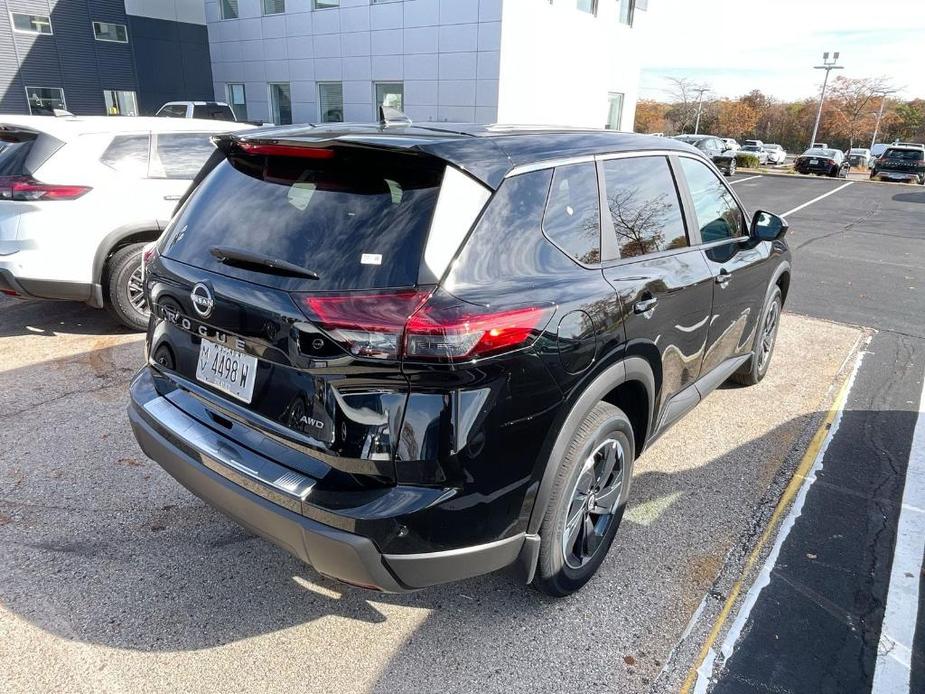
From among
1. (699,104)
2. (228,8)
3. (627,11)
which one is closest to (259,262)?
Result: (627,11)

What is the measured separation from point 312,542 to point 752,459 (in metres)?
2.86

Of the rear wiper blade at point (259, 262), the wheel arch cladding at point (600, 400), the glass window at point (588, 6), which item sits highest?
the glass window at point (588, 6)

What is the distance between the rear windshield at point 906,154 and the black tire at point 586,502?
33.9 meters

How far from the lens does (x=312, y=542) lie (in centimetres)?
196

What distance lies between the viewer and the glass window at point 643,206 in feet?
9.00

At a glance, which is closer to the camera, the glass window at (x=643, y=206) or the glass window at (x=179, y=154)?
the glass window at (x=643, y=206)

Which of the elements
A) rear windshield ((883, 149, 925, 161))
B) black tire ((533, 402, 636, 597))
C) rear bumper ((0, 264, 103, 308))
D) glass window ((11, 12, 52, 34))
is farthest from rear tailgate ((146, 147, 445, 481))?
rear windshield ((883, 149, 925, 161))

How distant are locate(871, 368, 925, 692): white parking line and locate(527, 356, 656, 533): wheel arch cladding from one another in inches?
46.6

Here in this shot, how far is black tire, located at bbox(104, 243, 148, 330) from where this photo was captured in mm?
5246

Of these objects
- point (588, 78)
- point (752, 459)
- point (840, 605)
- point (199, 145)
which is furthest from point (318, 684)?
point (588, 78)

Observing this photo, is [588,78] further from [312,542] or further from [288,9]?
[312,542]

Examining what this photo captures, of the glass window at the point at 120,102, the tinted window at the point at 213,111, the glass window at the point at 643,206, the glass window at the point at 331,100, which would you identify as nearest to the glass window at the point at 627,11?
the glass window at the point at 331,100

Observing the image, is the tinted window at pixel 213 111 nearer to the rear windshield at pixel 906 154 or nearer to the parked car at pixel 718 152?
the parked car at pixel 718 152

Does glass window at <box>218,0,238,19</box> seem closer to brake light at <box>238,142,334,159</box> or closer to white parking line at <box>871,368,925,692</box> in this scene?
brake light at <box>238,142,334,159</box>
